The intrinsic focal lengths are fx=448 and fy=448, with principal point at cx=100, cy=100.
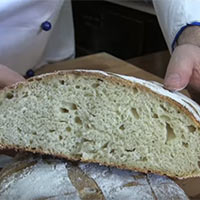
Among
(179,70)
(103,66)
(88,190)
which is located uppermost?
(179,70)

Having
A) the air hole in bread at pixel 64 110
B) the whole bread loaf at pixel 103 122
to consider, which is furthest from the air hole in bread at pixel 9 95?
the air hole in bread at pixel 64 110

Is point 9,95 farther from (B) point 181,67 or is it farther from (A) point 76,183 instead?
(B) point 181,67

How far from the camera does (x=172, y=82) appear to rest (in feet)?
3.33

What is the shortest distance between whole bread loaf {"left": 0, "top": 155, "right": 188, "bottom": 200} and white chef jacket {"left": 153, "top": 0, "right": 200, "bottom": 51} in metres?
0.48

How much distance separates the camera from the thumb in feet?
3.34

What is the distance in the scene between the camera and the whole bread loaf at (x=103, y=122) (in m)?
0.92

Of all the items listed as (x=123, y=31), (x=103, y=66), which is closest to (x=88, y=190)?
(x=103, y=66)

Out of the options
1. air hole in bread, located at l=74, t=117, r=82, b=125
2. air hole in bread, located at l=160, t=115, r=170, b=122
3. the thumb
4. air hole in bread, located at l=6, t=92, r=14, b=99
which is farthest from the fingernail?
air hole in bread, located at l=6, t=92, r=14, b=99

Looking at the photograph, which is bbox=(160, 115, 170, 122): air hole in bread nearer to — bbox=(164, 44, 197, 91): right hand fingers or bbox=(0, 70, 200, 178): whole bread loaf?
bbox=(0, 70, 200, 178): whole bread loaf

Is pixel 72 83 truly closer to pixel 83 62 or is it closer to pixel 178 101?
pixel 178 101

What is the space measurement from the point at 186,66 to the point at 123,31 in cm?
130

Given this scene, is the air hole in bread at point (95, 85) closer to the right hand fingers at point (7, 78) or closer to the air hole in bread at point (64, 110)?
the air hole in bread at point (64, 110)

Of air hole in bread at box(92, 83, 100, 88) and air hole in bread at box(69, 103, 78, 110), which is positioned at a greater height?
air hole in bread at box(92, 83, 100, 88)

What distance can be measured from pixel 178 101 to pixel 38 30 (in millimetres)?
701
